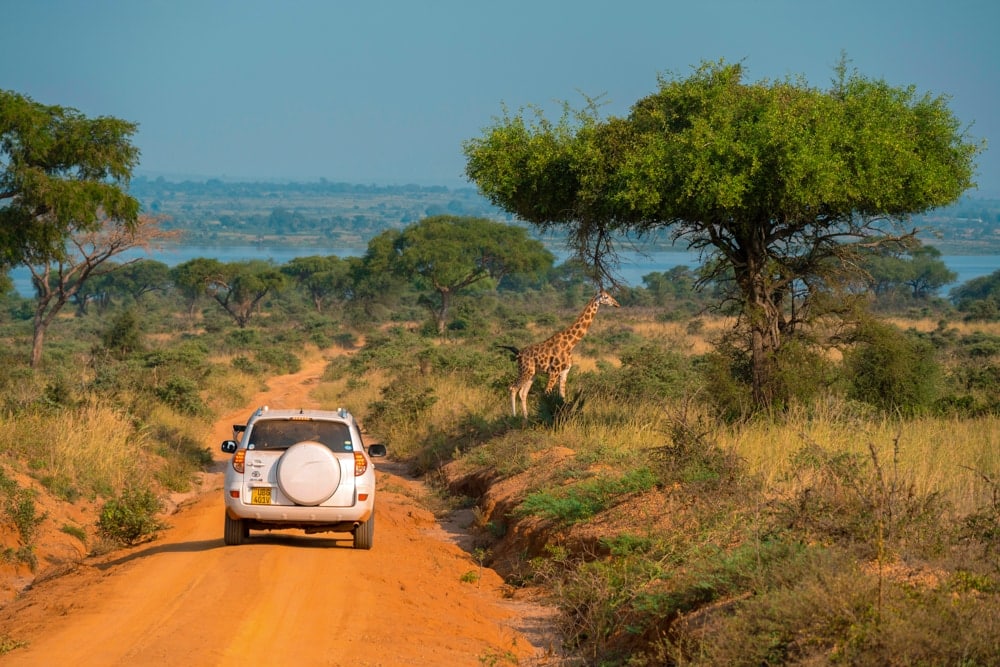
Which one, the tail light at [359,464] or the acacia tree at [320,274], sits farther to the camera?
the acacia tree at [320,274]

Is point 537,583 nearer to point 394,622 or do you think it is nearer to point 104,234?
point 394,622

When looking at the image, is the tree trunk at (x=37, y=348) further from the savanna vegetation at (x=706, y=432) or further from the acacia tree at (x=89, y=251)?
the savanna vegetation at (x=706, y=432)

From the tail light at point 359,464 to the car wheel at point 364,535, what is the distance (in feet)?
2.12

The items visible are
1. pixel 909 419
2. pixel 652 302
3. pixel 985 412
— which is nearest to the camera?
pixel 909 419

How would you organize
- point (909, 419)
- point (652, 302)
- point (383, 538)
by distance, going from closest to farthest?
1. point (383, 538)
2. point (909, 419)
3. point (652, 302)

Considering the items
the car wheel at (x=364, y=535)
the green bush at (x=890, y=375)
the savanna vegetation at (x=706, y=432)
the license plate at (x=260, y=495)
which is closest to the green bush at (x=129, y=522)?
the savanna vegetation at (x=706, y=432)

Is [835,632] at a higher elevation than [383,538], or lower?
higher

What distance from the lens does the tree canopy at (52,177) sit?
21.4 m

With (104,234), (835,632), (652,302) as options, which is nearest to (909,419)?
(835,632)

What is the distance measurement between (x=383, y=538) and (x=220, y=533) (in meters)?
1.98

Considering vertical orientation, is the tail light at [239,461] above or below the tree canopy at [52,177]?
below

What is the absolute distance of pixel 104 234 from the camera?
34.7 metres

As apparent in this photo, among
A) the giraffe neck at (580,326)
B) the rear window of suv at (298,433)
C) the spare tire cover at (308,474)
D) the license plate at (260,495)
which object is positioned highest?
the giraffe neck at (580,326)

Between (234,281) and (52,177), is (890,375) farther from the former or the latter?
(234,281)
